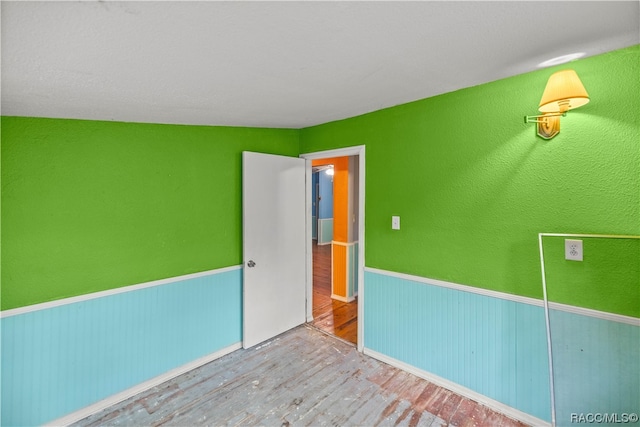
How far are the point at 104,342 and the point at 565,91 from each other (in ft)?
10.7

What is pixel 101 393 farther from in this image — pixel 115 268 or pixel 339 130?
pixel 339 130

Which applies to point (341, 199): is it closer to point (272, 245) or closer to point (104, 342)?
point (272, 245)

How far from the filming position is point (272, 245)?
2.91 metres

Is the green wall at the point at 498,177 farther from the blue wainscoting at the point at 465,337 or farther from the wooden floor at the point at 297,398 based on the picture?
the wooden floor at the point at 297,398

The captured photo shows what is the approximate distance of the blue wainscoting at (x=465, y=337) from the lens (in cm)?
182

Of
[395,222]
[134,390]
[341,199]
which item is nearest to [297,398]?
[134,390]

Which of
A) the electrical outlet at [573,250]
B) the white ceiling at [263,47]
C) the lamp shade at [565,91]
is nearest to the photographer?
the white ceiling at [263,47]

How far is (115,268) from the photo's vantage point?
207 cm

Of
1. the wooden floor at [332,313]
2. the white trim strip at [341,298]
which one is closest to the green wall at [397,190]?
the wooden floor at [332,313]

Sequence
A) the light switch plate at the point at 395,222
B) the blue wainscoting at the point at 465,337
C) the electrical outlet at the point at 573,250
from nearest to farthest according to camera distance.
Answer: the electrical outlet at the point at 573,250, the blue wainscoting at the point at 465,337, the light switch plate at the point at 395,222

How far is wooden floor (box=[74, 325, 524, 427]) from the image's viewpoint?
1.88 meters

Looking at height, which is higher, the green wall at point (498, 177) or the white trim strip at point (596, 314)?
the green wall at point (498, 177)

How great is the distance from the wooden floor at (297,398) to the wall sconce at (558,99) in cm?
191

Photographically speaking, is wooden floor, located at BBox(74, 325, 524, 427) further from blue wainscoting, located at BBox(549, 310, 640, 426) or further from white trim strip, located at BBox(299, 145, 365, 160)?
white trim strip, located at BBox(299, 145, 365, 160)
